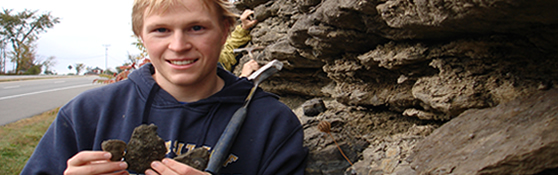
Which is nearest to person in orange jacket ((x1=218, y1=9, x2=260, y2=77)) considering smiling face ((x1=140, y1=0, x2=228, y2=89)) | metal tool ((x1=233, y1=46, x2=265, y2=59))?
metal tool ((x1=233, y1=46, x2=265, y2=59))

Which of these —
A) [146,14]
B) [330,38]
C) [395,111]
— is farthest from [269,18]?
[146,14]

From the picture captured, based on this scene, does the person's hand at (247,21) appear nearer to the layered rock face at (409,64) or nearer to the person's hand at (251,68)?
the person's hand at (251,68)

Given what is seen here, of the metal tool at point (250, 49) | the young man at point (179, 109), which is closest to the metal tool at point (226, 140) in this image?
the young man at point (179, 109)

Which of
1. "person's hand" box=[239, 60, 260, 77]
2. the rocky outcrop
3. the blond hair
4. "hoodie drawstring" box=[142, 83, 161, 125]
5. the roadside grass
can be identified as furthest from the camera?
the roadside grass

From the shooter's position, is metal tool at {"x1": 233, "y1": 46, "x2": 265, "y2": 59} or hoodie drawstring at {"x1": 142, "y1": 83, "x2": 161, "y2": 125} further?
metal tool at {"x1": 233, "y1": 46, "x2": 265, "y2": 59}

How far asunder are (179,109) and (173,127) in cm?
13

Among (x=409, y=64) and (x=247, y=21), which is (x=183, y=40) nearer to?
(x=409, y=64)

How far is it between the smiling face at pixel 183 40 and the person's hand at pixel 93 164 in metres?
0.65

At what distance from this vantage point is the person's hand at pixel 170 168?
1.53 meters

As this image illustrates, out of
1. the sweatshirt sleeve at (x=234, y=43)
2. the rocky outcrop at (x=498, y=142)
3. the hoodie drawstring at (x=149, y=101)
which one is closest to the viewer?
the rocky outcrop at (x=498, y=142)

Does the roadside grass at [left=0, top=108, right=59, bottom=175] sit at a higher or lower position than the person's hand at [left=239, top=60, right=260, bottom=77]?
lower

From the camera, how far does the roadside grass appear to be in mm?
6480

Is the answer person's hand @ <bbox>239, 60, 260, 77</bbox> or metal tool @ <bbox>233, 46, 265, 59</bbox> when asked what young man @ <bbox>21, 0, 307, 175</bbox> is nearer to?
person's hand @ <bbox>239, 60, 260, 77</bbox>

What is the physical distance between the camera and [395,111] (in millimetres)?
3088
